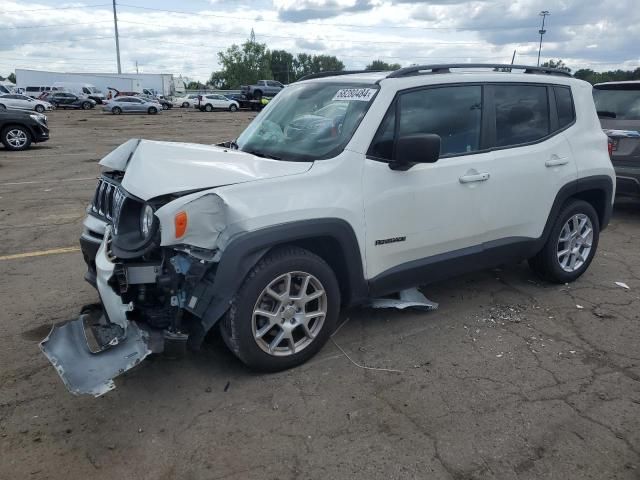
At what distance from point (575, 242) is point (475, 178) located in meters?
1.65

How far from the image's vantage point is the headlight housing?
3084 mm

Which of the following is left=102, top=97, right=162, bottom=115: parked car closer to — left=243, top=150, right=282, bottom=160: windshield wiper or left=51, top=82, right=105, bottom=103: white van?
left=51, top=82, right=105, bottom=103: white van

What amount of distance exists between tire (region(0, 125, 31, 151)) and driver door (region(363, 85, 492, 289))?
14.8 m

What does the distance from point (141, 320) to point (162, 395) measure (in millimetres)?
485

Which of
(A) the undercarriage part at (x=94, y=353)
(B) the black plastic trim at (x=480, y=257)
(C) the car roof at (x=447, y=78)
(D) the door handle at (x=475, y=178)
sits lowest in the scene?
(A) the undercarriage part at (x=94, y=353)

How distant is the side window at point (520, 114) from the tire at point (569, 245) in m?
0.81

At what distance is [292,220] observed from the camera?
321 cm

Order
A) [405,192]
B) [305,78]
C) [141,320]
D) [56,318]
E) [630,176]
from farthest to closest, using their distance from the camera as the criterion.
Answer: [630,176], [305,78], [56,318], [405,192], [141,320]

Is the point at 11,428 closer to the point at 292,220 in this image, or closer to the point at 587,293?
the point at 292,220

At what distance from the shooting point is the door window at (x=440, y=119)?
368 centimetres

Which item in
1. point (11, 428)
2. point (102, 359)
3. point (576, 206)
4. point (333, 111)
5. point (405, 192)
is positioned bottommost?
point (11, 428)

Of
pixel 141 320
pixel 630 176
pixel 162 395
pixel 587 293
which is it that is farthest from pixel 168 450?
pixel 630 176

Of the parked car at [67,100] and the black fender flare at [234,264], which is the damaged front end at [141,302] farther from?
the parked car at [67,100]

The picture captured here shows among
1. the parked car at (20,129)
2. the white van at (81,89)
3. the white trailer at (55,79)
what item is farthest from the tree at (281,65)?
the parked car at (20,129)
